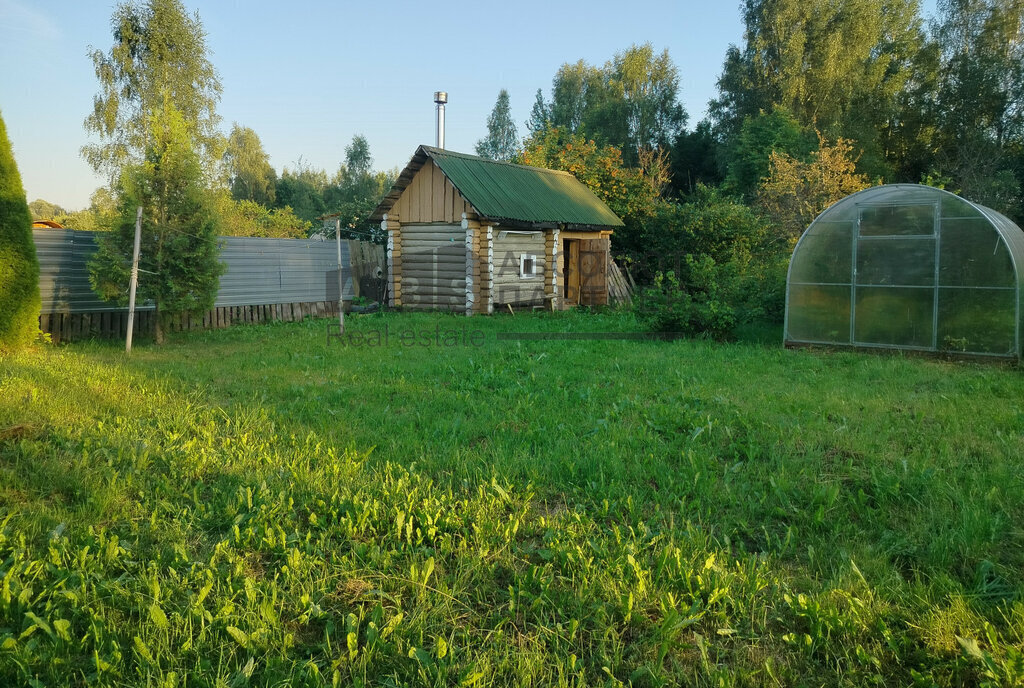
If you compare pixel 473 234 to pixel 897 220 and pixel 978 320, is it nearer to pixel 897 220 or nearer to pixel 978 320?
pixel 897 220

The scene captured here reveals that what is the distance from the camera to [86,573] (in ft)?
11.6

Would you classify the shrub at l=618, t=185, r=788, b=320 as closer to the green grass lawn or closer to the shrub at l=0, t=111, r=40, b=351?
the green grass lawn

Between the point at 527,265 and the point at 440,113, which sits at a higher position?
the point at 440,113

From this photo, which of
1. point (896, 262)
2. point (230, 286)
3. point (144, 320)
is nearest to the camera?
point (896, 262)

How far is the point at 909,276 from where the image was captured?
11602 millimetres

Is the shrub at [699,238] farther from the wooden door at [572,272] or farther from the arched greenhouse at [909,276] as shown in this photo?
the arched greenhouse at [909,276]

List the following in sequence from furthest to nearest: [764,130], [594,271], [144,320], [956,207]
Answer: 1. [764,130]
2. [594,271]
3. [144,320]
4. [956,207]

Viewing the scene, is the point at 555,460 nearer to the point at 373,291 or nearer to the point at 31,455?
the point at 31,455

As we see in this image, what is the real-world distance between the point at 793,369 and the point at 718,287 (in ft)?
13.6

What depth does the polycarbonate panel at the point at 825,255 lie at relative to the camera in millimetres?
12250

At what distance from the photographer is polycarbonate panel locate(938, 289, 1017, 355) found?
10711 mm

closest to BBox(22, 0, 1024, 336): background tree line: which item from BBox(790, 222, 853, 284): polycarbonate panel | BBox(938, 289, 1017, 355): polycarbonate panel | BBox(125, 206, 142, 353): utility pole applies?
BBox(790, 222, 853, 284): polycarbonate panel

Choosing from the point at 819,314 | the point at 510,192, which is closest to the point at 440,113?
the point at 510,192

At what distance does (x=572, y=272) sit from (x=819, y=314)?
450 inches
